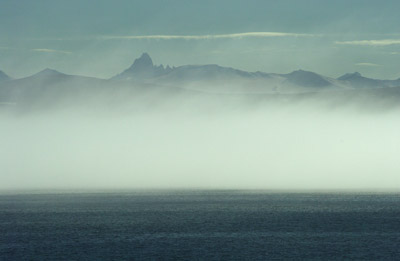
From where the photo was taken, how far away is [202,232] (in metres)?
108

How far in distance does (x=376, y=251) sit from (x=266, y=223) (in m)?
34.4

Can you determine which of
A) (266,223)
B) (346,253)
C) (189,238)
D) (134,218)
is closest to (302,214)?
(266,223)

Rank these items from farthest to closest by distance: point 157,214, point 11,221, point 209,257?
point 157,214 < point 11,221 < point 209,257

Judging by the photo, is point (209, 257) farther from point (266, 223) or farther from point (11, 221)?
point (11, 221)

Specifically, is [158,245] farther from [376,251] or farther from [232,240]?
[376,251]

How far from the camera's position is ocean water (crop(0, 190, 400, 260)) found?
286 ft

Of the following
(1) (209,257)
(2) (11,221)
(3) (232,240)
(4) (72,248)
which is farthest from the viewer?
(2) (11,221)

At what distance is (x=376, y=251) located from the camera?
8825 centimetres

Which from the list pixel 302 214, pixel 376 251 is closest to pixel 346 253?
pixel 376 251

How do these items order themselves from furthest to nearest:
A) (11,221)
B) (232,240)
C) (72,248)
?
1. (11,221)
2. (232,240)
3. (72,248)

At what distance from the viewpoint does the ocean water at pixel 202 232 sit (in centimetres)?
8725

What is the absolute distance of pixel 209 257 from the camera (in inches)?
3314

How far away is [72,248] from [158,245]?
1087cm

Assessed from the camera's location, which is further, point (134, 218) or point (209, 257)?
point (134, 218)
